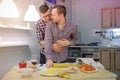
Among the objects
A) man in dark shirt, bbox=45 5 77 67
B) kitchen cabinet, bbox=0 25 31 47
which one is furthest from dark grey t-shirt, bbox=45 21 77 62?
kitchen cabinet, bbox=0 25 31 47

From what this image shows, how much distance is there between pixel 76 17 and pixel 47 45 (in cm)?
437

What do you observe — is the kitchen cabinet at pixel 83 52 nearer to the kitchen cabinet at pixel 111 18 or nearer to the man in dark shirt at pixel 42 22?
the kitchen cabinet at pixel 111 18

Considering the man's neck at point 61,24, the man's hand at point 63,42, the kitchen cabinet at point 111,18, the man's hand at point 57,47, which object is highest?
the kitchen cabinet at point 111,18

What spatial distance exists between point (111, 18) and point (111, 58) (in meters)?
1.15

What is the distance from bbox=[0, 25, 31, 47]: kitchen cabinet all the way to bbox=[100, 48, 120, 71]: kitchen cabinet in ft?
8.98

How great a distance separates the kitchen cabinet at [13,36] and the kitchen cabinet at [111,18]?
9.78 ft

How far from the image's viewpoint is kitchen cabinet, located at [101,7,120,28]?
5930 millimetres

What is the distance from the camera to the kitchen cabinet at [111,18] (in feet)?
19.5

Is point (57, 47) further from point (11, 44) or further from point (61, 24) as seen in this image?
point (11, 44)

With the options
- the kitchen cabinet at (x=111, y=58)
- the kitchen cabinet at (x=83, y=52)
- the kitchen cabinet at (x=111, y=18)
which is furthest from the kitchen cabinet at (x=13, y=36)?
the kitchen cabinet at (x=111, y=18)

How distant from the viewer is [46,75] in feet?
6.29

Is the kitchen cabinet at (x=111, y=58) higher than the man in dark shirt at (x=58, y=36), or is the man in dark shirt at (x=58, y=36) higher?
the man in dark shirt at (x=58, y=36)

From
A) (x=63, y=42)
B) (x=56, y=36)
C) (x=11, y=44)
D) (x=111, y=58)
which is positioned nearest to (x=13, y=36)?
(x=11, y=44)

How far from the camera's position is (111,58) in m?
5.71
